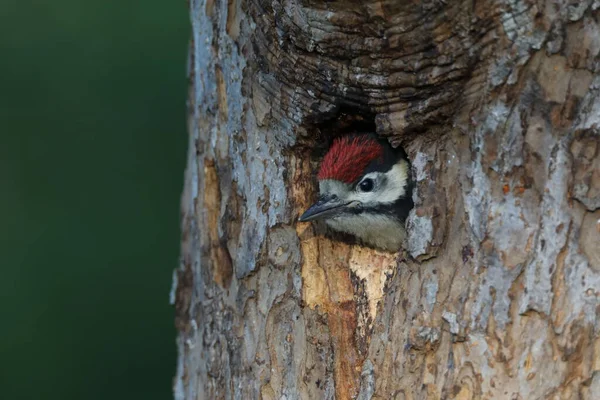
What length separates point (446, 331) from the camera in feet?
9.02

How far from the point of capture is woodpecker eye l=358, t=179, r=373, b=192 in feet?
12.2

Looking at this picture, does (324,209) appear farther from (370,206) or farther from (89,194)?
(89,194)

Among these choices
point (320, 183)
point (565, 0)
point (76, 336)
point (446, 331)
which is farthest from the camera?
point (76, 336)

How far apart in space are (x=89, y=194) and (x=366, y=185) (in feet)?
9.81

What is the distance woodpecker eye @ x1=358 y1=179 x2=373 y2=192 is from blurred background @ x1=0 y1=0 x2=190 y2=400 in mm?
2762

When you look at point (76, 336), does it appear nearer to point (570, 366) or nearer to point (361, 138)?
point (361, 138)

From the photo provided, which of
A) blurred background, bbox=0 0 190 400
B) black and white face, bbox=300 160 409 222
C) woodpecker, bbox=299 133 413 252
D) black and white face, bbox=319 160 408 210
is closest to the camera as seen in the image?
woodpecker, bbox=299 133 413 252

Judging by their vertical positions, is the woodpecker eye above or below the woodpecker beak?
above

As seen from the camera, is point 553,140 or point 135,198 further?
point 135,198

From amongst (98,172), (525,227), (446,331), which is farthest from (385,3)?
(98,172)

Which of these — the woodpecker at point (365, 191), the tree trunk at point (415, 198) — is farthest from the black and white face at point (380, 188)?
the tree trunk at point (415, 198)

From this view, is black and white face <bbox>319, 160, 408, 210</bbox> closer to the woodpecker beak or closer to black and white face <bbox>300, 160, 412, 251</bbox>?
black and white face <bbox>300, 160, 412, 251</bbox>

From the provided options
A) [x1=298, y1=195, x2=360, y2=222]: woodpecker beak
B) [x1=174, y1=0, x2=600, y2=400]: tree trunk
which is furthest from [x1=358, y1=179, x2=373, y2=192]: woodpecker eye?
[x1=174, y1=0, x2=600, y2=400]: tree trunk

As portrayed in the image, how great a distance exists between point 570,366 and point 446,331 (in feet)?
1.23
